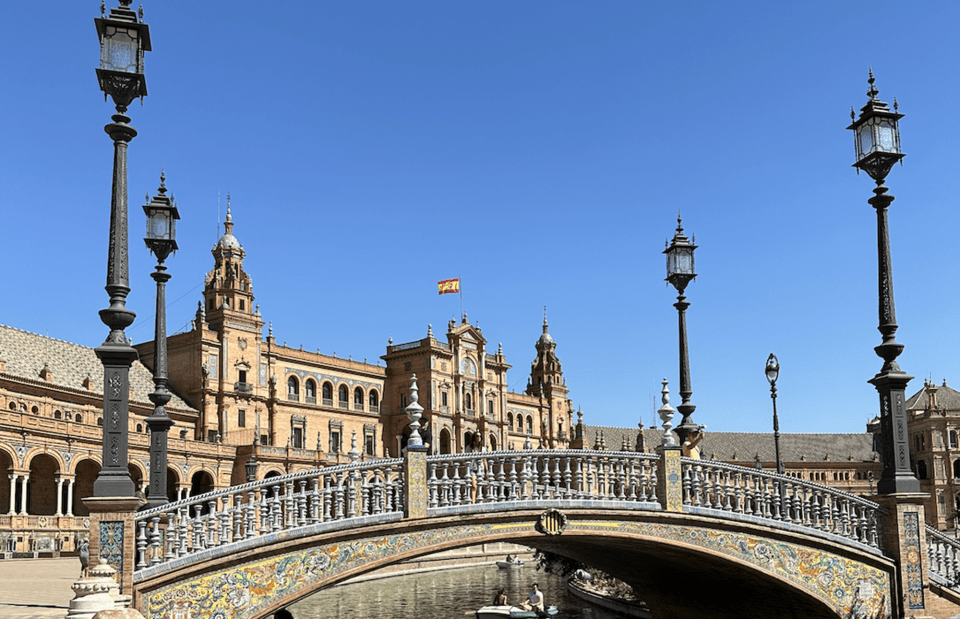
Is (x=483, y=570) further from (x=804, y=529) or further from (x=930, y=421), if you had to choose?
(x=930, y=421)

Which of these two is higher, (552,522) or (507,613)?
(552,522)

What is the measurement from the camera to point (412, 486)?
12.5 m

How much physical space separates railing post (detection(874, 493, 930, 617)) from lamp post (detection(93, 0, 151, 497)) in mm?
10987

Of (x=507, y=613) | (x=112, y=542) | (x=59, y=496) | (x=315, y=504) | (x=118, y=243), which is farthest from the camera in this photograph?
(x=59, y=496)

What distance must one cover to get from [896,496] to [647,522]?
12.9ft

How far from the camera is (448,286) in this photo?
8206 cm

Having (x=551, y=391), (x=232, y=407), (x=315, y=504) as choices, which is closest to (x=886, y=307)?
(x=315, y=504)

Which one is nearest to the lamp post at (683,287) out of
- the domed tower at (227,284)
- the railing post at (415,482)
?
the railing post at (415,482)

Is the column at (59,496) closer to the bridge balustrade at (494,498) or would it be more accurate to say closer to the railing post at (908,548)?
the bridge balustrade at (494,498)

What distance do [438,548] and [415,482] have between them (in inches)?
38.1

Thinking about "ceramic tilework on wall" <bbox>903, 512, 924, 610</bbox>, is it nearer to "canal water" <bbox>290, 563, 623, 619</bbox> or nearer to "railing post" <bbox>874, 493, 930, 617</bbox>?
"railing post" <bbox>874, 493, 930, 617</bbox>

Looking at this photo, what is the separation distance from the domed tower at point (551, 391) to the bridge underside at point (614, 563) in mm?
82425

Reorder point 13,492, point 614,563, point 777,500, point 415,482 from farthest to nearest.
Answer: point 13,492 → point 614,563 → point 777,500 → point 415,482

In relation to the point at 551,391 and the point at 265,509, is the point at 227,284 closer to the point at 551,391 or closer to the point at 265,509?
the point at 551,391
